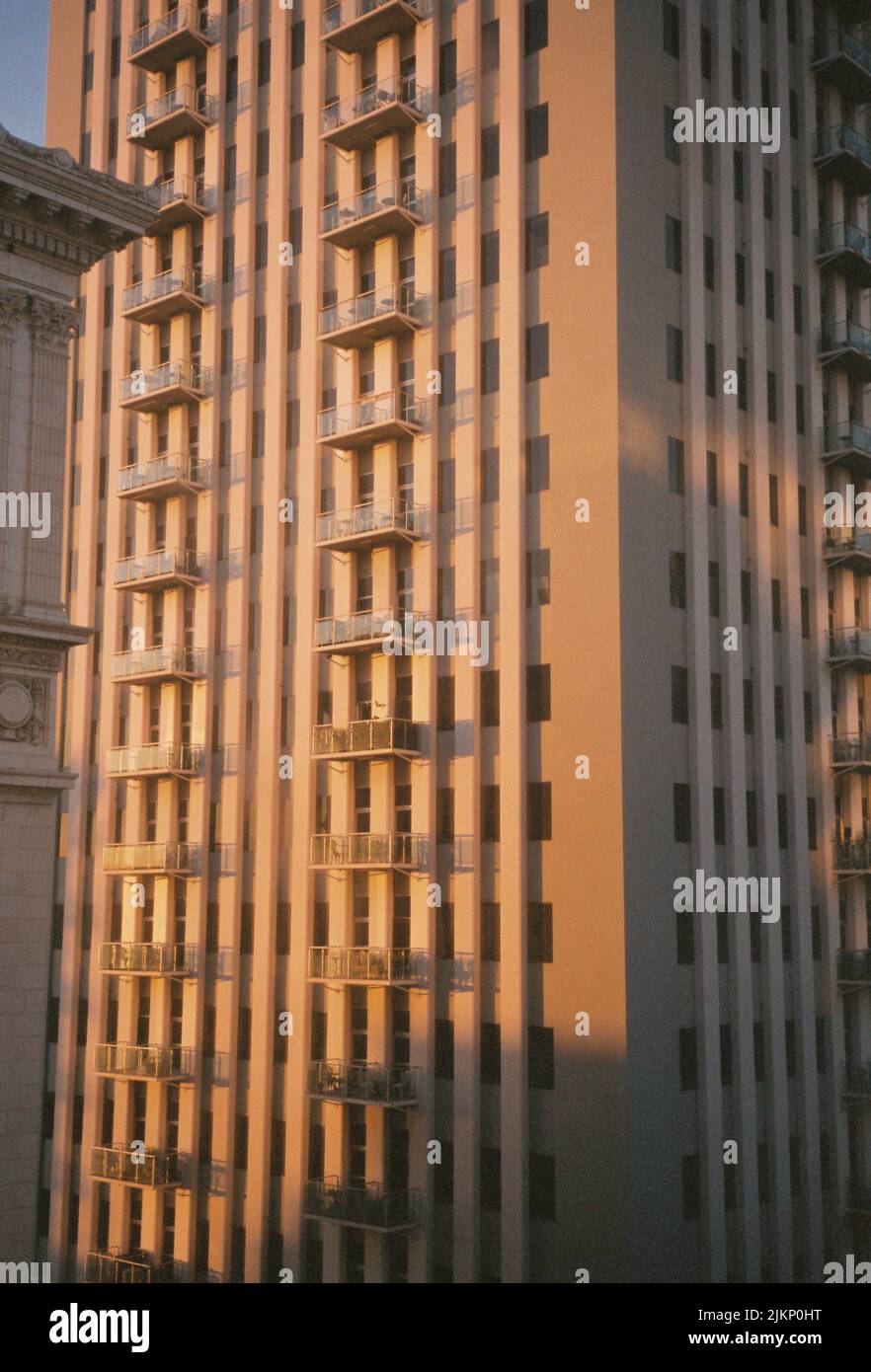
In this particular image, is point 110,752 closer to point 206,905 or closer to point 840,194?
point 206,905

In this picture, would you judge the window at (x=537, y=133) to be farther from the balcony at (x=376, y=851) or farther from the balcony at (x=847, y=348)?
the balcony at (x=376, y=851)

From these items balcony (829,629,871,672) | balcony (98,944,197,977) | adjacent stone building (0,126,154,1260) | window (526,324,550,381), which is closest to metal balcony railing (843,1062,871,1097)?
balcony (829,629,871,672)

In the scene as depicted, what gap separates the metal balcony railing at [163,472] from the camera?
49.7 m

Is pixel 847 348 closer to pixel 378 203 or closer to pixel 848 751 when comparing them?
pixel 848 751

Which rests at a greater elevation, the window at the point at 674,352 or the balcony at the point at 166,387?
the balcony at the point at 166,387

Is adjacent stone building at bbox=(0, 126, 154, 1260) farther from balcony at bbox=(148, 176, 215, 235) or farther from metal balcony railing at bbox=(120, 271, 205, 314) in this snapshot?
balcony at bbox=(148, 176, 215, 235)

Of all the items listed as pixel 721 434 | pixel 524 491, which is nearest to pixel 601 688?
pixel 524 491

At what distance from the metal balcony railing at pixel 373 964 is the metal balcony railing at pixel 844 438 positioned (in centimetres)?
2185

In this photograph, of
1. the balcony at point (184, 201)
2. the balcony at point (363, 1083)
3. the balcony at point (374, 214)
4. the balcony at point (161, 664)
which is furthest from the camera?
the balcony at point (184, 201)

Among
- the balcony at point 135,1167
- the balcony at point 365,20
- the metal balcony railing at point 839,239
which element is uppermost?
the balcony at point 365,20

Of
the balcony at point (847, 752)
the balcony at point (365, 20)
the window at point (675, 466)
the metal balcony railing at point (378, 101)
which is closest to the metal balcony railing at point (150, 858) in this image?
the window at point (675, 466)
